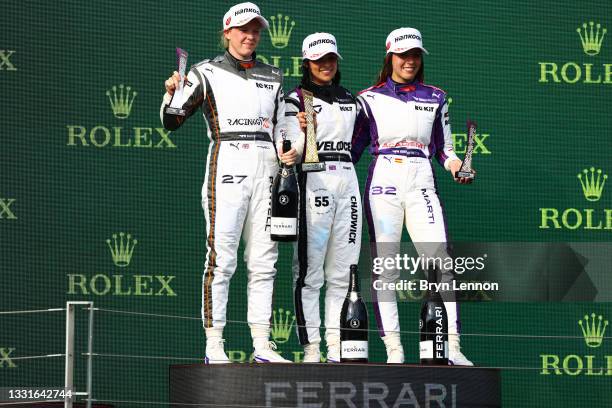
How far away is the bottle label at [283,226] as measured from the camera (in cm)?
546

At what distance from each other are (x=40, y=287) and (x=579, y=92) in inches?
119

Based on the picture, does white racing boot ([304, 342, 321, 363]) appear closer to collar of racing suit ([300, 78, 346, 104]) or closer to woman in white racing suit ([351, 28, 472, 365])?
woman in white racing suit ([351, 28, 472, 365])

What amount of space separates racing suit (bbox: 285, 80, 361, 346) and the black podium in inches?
23.9

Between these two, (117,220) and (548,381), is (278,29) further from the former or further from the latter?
(548,381)

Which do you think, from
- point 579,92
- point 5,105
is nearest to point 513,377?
point 579,92

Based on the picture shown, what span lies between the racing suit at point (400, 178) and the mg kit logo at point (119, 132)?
1.53 metres

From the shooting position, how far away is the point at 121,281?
22.9ft

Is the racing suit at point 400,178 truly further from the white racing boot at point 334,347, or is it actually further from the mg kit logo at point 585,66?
the mg kit logo at point 585,66

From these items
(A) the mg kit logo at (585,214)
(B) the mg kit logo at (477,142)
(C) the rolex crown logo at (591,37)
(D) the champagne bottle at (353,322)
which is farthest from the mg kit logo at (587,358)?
(D) the champagne bottle at (353,322)

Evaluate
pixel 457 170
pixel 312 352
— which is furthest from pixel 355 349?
pixel 457 170

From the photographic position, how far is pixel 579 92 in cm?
750

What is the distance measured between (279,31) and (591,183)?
6.04 ft

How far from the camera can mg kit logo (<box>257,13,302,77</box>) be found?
721 cm

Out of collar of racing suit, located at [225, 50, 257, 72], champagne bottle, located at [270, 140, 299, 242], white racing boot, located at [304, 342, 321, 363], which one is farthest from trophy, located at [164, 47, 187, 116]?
white racing boot, located at [304, 342, 321, 363]
